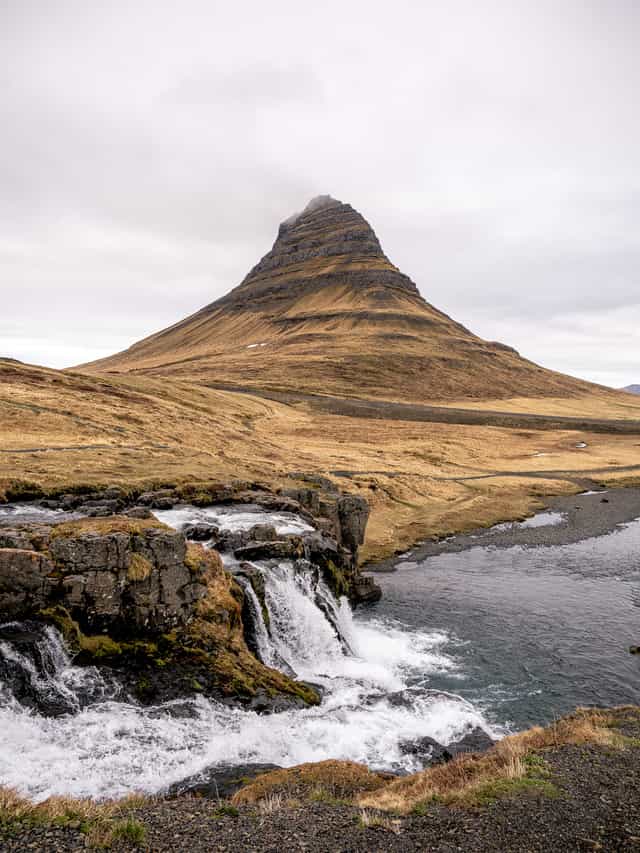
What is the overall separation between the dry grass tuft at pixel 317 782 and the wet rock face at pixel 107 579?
8.66 meters

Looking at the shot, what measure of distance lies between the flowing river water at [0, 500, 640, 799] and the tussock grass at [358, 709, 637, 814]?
3237 mm

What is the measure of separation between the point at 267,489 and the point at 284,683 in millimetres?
23835

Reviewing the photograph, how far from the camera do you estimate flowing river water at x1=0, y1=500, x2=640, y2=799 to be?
61.6 feet

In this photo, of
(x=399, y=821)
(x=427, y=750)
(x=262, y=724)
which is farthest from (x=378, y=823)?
(x=262, y=724)

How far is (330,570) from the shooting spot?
3538 cm

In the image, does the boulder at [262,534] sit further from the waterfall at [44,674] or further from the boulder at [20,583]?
the boulder at [20,583]

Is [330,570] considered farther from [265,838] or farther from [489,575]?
[265,838]

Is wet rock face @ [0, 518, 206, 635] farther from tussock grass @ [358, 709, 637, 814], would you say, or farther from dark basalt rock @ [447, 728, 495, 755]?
dark basalt rock @ [447, 728, 495, 755]

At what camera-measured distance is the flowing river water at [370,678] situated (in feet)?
61.6

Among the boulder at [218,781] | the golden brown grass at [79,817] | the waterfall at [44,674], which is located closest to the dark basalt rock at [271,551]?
the waterfall at [44,674]

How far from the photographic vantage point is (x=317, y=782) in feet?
56.5

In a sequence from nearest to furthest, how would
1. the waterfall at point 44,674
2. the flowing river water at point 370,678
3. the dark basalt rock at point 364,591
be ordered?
the flowing river water at point 370,678
the waterfall at point 44,674
the dark basalt rock at point 364,591

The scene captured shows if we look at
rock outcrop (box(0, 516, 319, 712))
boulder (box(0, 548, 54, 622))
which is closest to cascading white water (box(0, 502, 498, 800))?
rock outcrop (box(0, 516, 319, 712))

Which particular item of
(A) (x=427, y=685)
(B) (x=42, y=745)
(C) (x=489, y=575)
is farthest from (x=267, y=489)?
(B) (x=42, y=745)
